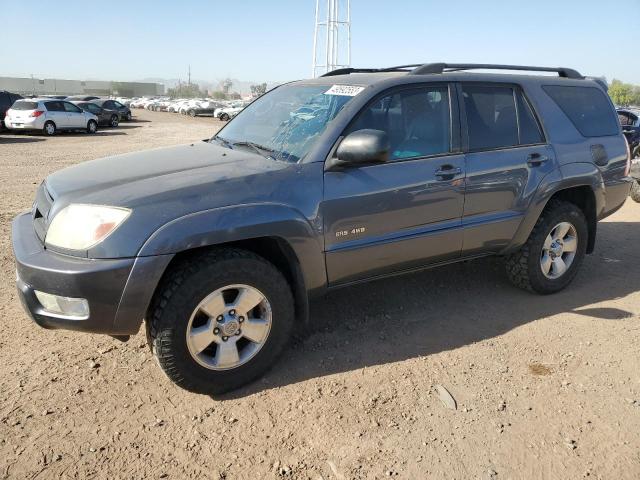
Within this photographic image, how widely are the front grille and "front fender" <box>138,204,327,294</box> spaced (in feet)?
2.44

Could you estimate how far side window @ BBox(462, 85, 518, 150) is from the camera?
3750 millimetres

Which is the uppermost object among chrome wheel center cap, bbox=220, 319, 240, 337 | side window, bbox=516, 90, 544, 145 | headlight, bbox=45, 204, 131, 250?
side window, bbox=516, 90, 544, 145

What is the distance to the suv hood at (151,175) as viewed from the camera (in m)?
2.74

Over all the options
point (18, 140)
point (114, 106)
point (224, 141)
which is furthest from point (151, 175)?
point (114, 106)

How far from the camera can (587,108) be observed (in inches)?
178

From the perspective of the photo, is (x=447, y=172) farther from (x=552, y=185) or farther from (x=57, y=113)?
(x=57, y=113)

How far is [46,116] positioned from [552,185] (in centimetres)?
2067

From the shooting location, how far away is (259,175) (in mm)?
2949

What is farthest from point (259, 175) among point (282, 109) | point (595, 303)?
point (595, 303)

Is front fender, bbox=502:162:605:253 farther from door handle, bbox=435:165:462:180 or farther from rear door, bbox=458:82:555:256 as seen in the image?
door handle, bbox=435:165:462:180

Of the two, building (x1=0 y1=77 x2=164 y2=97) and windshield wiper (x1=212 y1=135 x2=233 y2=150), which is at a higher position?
building (x1=0 y1=77 x2=164 y2=97)

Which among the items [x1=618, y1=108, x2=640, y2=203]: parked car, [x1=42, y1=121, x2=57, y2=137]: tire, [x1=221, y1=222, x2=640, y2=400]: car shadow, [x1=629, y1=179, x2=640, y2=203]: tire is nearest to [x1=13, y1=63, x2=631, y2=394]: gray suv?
[x1=221, y1=222, x2=640, y2=400]: car shadow

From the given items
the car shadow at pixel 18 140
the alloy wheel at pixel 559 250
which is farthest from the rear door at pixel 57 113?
the alloy wheel at pixel 559 250

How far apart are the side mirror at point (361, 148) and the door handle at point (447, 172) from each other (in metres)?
0.57
